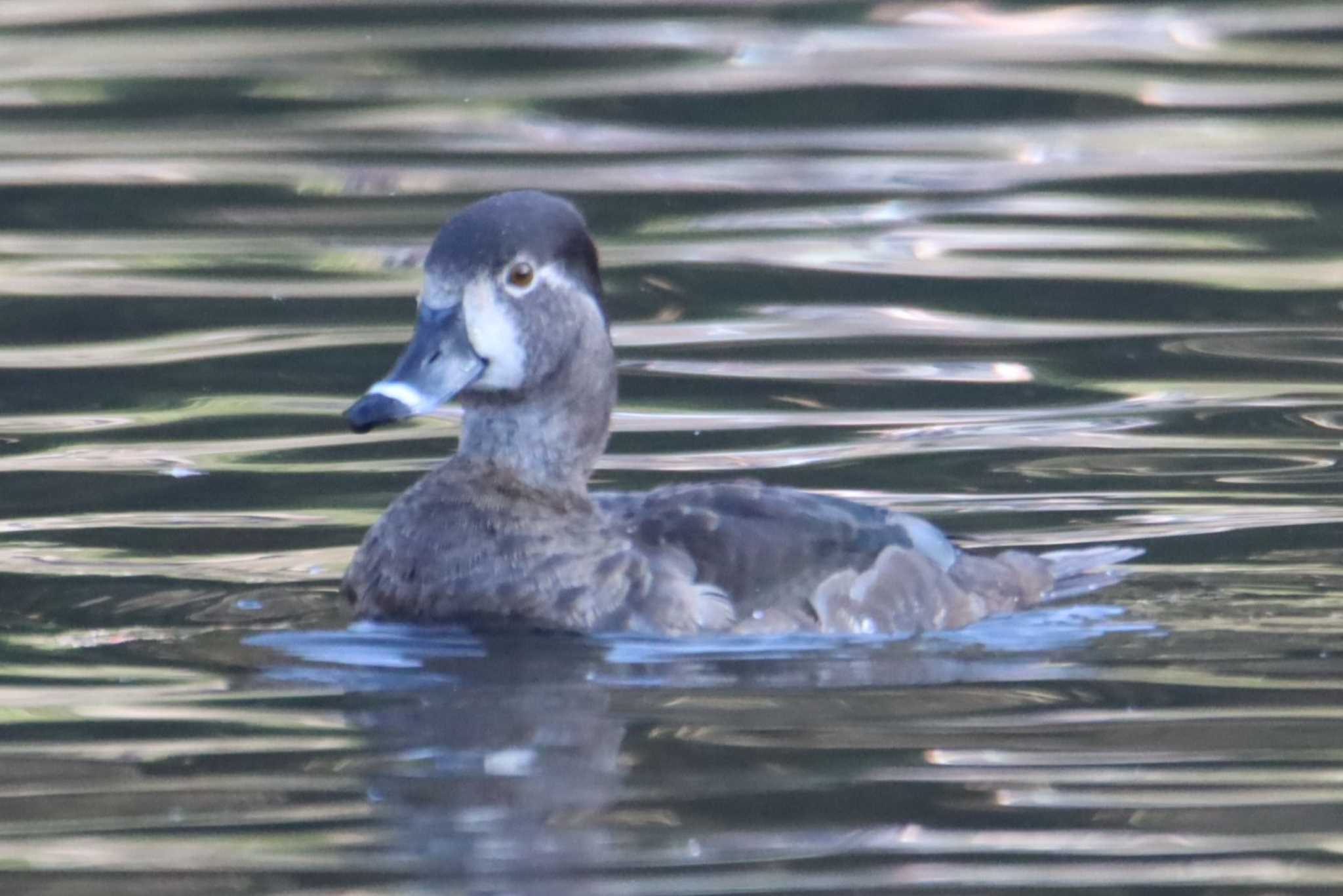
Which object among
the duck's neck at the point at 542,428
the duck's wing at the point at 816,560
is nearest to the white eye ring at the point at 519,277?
the duck's neck at the point at 542,428

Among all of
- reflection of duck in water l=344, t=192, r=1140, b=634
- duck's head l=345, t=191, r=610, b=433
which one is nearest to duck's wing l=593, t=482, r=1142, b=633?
reflection of duck in water l=344, t=192, r=1140, b=634

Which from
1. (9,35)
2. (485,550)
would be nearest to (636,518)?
(485,550)

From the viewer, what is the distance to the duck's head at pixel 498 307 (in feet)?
20.8

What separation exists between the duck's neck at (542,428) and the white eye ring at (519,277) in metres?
0.25

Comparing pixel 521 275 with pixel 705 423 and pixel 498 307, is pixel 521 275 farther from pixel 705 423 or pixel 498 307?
pixel 705 423

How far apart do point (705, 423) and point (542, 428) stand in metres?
2.05

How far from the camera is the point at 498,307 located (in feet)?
21.2

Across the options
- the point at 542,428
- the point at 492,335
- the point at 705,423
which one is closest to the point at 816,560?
the point at 542,428

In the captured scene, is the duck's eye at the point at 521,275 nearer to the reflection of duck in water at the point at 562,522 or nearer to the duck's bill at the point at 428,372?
the reflection of duck in water at the point at 562,522

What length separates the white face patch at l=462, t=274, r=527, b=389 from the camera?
6.42 m

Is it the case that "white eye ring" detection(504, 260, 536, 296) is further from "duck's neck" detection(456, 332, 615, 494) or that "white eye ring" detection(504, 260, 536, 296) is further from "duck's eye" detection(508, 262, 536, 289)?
"duck's neck" detection(456, 332, 615, 494)

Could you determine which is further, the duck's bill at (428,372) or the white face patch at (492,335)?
the white face patch at (492,335)

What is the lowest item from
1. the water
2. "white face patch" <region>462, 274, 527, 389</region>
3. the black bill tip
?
the water

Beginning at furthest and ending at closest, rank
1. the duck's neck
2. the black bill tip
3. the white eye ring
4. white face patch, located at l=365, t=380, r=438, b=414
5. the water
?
the duck's neck → the white eye ring → white face patch, located at l=365, t=380, r=438, b=414 → the black bill tip → the water
